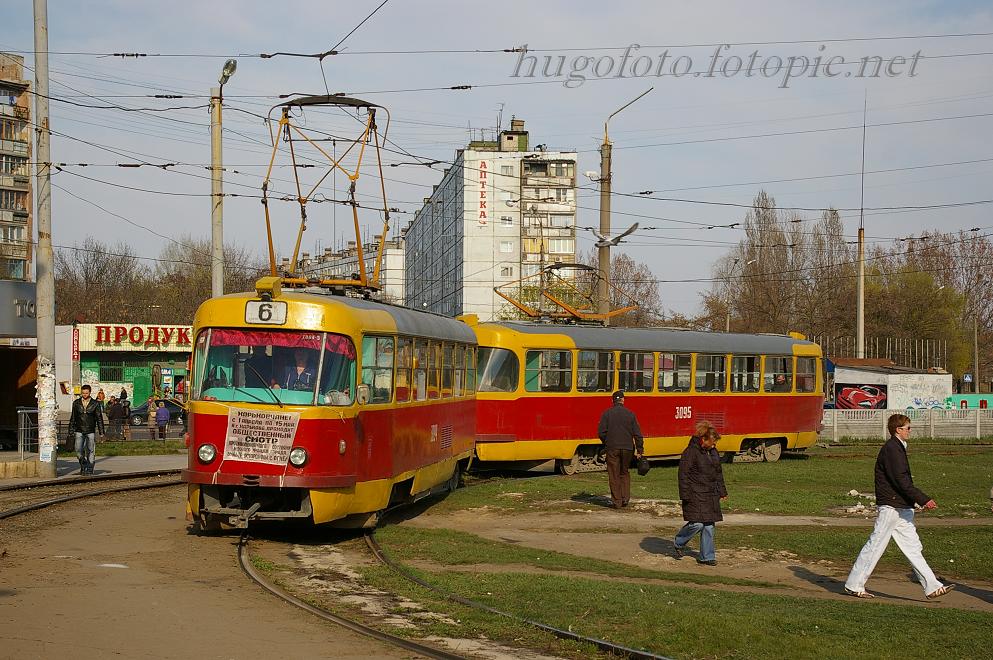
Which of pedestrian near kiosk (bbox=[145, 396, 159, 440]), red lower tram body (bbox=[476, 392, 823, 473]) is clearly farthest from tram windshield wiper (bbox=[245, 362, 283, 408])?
pedestrian near kiosk (bbox=[145, 396, 159, 440])

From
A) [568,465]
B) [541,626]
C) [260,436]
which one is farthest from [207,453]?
[568,465]

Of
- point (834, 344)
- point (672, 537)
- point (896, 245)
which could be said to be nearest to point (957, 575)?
point (672, 537)

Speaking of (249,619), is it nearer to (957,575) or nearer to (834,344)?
(957,575)

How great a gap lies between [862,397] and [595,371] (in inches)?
1115

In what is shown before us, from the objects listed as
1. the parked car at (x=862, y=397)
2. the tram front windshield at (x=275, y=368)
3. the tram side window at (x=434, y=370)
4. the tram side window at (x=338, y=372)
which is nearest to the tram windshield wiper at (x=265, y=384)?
the tram front windshield at (x=275, y=368)

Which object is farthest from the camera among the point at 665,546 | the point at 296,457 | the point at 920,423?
the point at 920,423

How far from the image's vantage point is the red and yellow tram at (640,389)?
22.9 meters

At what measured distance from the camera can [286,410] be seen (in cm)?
1244

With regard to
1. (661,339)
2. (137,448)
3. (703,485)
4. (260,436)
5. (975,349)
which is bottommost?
(137,448)

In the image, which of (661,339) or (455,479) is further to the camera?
(661,339)

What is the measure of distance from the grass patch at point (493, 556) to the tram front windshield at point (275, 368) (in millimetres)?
1972

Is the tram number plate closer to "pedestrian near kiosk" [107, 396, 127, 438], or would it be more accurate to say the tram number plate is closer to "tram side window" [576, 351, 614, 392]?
"tram side window" [576, 351, 614, 392]

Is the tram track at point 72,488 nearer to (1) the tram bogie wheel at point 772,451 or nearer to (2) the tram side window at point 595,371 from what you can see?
(2) the tram side window at point 595,371

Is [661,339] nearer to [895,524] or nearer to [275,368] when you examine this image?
[275,368]
